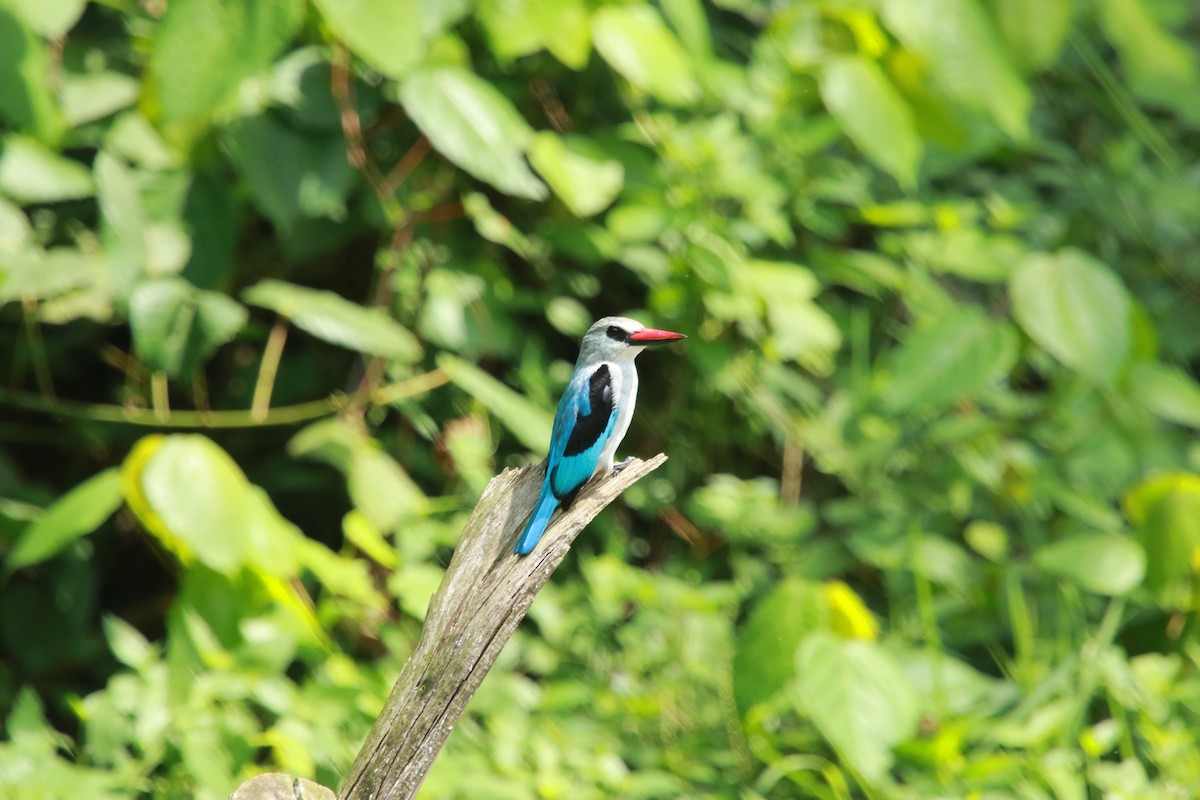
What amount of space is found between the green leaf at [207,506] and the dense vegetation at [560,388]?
0.01 metres

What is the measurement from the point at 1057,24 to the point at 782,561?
1898 mm

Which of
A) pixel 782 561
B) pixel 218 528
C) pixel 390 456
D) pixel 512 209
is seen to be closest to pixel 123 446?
pixel 390 456

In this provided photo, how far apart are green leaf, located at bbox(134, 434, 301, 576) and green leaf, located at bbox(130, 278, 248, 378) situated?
0.25m

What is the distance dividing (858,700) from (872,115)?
1.64m

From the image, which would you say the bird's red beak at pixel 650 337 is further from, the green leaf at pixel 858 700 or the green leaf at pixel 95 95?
the green leaf at pixel 95 95

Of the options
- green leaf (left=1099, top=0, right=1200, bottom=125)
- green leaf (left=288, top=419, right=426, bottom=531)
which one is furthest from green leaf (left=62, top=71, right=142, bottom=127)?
green leaf (left=1099, top=0, right=1200, bottom=125)

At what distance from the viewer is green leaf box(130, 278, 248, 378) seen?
3.16 metres

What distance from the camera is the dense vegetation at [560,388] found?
10.1ft

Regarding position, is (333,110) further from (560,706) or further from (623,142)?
(560,706)

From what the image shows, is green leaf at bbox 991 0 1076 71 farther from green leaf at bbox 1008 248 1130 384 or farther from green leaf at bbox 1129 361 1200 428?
green leaf at bbox 1129 361 1200 428

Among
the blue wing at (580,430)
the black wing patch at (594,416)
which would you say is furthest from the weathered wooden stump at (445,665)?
the black wing patch at (594,416)

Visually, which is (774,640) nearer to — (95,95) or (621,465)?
(621,465)

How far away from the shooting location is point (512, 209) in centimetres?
424

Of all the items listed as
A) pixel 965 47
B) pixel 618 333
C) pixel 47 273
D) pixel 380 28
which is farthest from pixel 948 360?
pixel 47 273
